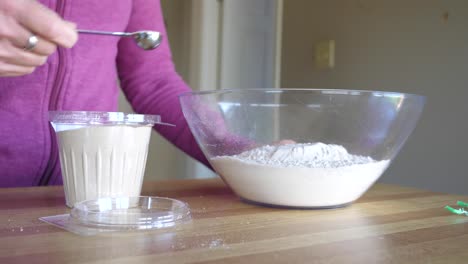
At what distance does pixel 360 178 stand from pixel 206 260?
0.30 meters

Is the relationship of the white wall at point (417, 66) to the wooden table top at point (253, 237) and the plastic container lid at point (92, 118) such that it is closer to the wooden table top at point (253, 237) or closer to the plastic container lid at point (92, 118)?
the wooden table top at point (253, 237)

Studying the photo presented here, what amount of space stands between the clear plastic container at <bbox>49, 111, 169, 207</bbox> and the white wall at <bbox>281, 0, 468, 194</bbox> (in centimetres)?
101

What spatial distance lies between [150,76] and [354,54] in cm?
85

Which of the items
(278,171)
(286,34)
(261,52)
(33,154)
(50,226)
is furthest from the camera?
(261,52)

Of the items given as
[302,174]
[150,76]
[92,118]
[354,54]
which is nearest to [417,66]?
[354,54]

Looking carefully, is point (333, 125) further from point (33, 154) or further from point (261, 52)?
point (261, 52)

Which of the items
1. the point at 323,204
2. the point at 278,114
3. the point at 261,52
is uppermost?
the point at 261,52

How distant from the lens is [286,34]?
1.95 metres

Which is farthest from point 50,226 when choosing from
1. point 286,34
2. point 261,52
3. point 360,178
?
point 261,52

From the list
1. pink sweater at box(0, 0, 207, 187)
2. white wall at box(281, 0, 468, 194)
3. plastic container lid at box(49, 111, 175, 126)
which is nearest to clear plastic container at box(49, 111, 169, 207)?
plastic container lid at box(49, 111, 175, 126)

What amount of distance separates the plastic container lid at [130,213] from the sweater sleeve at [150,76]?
1.23 ft

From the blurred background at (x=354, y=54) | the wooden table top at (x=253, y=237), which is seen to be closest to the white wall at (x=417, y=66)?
the blurred background at (x=354, y=54)

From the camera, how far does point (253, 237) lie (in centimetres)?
45

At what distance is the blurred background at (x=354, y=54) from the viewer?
52.6 inches
